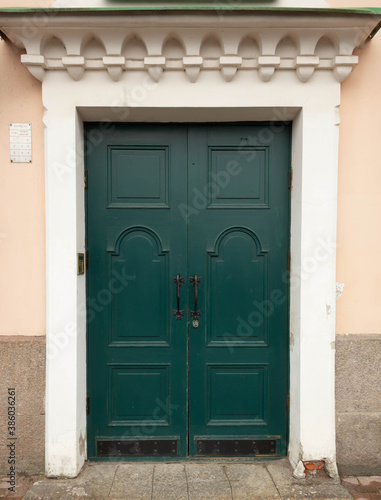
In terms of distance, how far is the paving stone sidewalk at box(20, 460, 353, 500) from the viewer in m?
2.81

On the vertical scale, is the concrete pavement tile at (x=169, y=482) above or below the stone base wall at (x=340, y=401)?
below

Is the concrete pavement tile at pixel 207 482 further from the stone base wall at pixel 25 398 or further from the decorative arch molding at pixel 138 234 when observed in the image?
the decorative arch molding at pixel 138 234

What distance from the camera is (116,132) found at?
10.4 feet

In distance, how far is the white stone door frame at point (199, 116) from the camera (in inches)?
Result: 110

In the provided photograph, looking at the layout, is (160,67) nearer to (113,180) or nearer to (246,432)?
(113,180)

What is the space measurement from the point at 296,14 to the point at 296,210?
4.31 feet

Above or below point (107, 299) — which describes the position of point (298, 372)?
below

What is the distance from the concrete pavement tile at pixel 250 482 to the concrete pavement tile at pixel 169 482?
0.35 metres

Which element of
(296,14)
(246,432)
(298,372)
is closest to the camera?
(296,14)

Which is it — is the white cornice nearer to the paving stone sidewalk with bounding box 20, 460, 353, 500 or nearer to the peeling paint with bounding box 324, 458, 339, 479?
the peeling paint with bounding box 324, 458, 339, 479

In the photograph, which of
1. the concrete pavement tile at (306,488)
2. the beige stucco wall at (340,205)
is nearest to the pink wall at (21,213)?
the beige stucco wall at (340,205)

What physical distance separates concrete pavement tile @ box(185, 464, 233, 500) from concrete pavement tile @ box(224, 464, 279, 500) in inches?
2.1

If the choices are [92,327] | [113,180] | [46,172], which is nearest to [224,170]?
[113,180]

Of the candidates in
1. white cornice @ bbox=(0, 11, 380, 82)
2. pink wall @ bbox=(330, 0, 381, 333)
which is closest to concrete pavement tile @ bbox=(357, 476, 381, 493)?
pink wall @ bbox=(330, 0, 381, 333)
